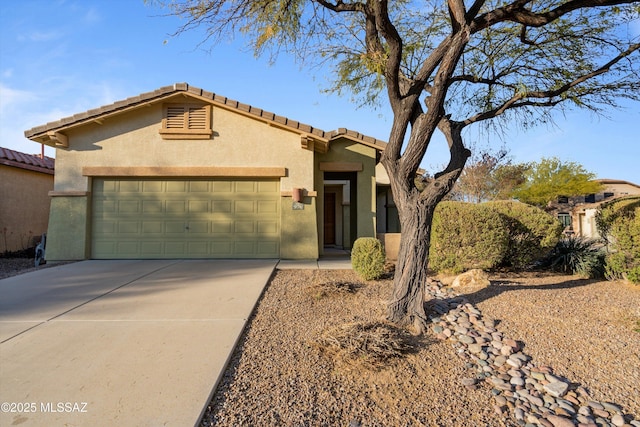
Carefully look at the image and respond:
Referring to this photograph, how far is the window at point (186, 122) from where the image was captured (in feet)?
31.8

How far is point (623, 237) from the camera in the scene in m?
7.12

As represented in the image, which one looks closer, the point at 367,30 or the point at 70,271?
the point at 367,30

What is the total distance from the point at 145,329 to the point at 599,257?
377 inches

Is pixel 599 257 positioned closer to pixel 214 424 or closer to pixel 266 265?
pixel 266 265

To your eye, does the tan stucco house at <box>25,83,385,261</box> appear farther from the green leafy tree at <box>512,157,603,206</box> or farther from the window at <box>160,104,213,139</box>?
the green leafy tree at <box>512,157,603,206</box>

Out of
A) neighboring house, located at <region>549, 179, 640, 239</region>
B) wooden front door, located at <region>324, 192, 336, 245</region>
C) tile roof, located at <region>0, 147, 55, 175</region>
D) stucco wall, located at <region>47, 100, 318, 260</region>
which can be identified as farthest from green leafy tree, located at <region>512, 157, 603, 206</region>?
tile roof, located at <region>0, 147, 55, 175</region>

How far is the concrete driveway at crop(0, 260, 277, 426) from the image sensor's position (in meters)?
2.69

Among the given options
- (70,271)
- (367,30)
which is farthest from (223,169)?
(367,30)

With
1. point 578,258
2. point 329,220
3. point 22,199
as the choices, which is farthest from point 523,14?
point 22,199

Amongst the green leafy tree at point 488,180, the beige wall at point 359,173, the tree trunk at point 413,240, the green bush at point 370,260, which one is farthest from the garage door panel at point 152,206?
the green leafy tree at point 488,180

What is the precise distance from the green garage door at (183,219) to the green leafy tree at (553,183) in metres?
27.7

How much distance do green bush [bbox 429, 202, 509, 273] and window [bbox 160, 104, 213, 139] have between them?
7026mm

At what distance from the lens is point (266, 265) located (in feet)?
28.1

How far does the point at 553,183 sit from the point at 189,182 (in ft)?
111
